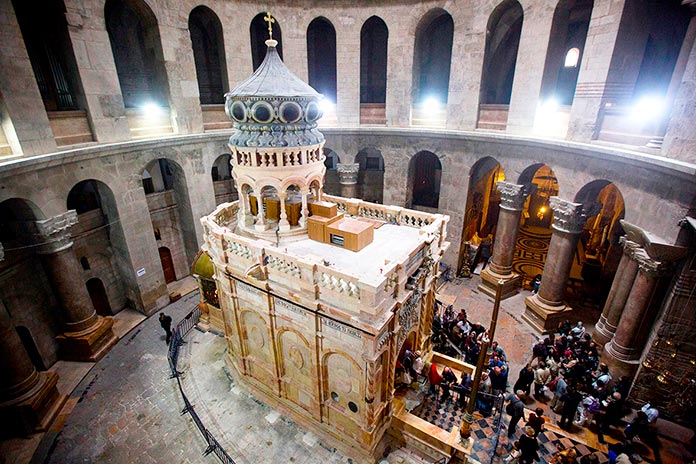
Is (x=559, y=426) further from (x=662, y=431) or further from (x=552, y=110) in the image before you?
(x=552, y=110)

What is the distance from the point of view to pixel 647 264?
11281 mm

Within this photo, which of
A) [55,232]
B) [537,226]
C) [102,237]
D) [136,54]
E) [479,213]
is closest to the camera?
[55,232]

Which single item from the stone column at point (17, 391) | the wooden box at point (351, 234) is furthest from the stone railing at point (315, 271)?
the stone column at point (17, 391)

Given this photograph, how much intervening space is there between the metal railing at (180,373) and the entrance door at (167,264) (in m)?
4.49

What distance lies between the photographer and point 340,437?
433 inches

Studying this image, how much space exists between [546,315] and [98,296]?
21.5 meters

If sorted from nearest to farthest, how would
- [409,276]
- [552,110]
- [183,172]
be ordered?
1. [409,276]
2. [552,110]
3. [183,172]

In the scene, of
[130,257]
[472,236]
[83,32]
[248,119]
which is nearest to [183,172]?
[130,257]

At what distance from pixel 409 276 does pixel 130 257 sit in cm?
1369

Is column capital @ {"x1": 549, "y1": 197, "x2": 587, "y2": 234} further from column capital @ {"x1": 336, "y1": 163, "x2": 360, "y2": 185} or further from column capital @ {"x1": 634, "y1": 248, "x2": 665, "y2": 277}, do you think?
column capital @ {"x1": 336, "y1": 163, "x2": 360, "y2": 185}

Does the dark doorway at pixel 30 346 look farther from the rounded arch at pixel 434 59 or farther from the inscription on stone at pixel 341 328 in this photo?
the rounded arch at pixel 434 59

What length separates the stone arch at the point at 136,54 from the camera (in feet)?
54.4

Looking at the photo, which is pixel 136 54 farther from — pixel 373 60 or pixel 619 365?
pixel 619 365

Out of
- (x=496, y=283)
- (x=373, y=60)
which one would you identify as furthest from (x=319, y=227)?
(x=373, y=60)
